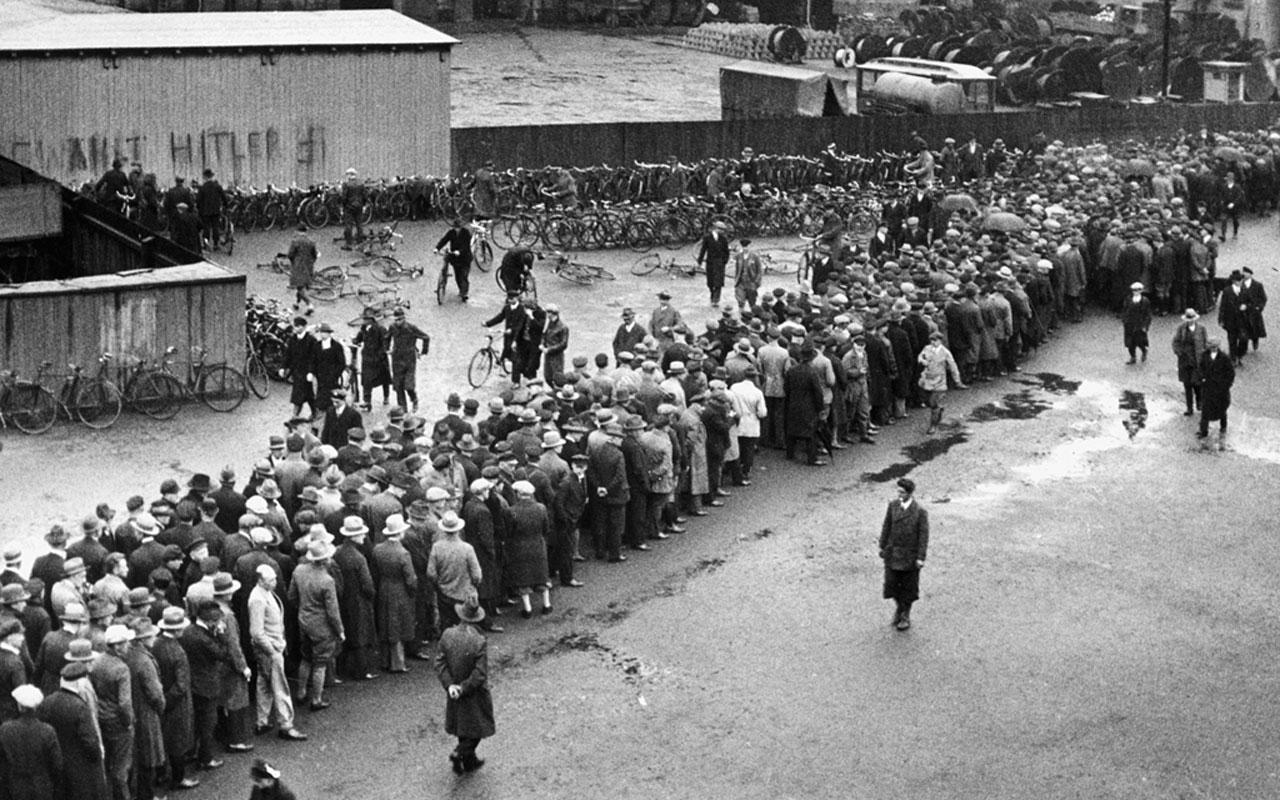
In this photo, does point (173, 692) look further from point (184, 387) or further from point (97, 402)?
point (184, 387)

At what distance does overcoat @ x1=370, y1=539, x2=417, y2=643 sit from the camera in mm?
17984

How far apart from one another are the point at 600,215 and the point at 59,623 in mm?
22503

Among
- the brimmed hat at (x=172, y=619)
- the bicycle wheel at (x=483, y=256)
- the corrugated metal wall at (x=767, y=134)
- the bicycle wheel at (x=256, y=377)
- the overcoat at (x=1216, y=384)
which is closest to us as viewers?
the brimmed hat at (x=172, y=619)

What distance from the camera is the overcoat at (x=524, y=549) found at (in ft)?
63.9

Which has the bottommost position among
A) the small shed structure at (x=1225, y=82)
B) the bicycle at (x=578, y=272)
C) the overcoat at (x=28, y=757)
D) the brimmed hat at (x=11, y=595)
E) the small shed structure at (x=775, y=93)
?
the overcoat at (x=28, y=757)

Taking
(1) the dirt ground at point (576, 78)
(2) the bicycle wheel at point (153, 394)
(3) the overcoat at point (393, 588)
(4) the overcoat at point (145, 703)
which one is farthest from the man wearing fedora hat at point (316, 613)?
(1) the dirt ground at point (576, 78)

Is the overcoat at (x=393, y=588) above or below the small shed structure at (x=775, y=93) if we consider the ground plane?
below

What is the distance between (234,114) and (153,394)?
13.7m

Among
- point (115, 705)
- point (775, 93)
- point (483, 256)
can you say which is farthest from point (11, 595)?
point (775, 93)

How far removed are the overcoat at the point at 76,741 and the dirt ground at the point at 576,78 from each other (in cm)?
3463

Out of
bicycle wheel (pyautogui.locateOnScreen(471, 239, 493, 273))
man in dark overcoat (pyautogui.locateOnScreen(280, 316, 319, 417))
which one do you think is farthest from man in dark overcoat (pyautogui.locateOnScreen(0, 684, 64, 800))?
bicycle wheel (pyautogui.locateOnScreen(471, 239, 493, 273))

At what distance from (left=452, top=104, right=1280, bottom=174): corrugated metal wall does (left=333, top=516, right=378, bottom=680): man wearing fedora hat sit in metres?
24.6

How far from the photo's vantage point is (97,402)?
25.9 metres

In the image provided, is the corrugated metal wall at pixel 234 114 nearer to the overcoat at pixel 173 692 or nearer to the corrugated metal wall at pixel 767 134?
the corrugated metal wall at pixel 767 134
